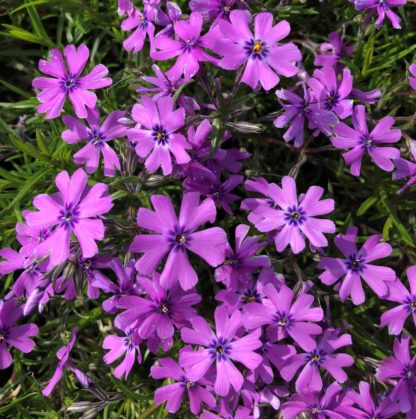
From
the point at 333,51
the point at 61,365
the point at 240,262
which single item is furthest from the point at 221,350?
the point at 333,51

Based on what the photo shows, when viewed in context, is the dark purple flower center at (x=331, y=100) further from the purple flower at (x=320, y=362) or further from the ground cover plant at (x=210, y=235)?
the purple flower at (x=320, y=362)

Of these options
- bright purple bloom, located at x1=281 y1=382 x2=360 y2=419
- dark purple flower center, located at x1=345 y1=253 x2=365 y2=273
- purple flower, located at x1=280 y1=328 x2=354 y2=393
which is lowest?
bright purple bloom, located at x1=281 y1=382 x2=360 y2=419

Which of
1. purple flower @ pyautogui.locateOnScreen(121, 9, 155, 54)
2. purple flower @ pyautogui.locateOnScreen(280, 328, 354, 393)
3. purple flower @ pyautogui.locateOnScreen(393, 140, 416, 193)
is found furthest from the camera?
purple flower @ pyautogui.locateOnScreen(121, 9, 155, 54)

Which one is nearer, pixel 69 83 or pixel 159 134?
pixel 159 134

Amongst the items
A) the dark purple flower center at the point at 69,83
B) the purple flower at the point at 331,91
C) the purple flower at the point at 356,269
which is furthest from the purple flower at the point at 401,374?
the dark purple flower center at the point at 69,83

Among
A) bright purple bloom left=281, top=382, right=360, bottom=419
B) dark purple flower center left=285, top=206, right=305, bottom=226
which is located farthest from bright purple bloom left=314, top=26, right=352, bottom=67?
bright purple bloom left=281, top=382, right=360, bottom=419

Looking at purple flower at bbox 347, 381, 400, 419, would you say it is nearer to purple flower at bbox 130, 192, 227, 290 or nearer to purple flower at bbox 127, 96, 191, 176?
purple flower at bbox 130, 192, 227, 290

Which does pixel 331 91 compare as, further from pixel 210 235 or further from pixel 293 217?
pixel 210 235
